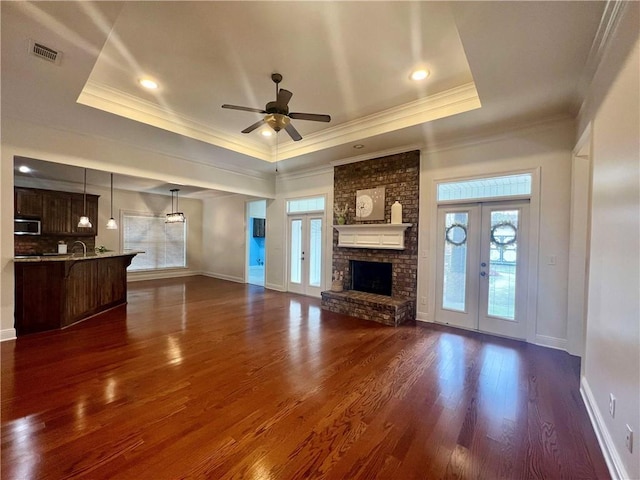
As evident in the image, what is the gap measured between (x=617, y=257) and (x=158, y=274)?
982 cm

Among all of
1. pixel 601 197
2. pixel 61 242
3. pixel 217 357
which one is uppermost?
pixel 601 197

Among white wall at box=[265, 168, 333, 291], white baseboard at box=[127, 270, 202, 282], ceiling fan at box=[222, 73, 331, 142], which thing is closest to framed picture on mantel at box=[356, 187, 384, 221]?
white wall at box=[265, 168, 333, 291]

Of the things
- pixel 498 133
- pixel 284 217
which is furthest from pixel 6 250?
pixel 498 133

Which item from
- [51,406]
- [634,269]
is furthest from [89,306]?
[634,269]

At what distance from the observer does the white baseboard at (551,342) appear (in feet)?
11.4

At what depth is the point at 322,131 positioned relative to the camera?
4.76 meters

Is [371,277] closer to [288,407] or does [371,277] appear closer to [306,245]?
[306,245]

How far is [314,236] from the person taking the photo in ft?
20.6

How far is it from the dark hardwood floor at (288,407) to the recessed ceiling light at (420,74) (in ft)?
10.6

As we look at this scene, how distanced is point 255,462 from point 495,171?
442 centimetres

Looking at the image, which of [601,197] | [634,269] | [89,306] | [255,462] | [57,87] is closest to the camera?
[634,269]

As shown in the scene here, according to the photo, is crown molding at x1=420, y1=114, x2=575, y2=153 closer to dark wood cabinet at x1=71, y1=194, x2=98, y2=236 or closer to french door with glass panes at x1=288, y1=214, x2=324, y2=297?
french door with glass panes at x1=288, y1=214, x2=324, y2=297

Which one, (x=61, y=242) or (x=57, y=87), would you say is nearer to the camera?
(x=57, y=87)

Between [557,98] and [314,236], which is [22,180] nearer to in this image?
[314,236]
